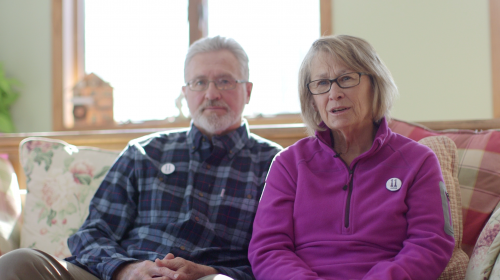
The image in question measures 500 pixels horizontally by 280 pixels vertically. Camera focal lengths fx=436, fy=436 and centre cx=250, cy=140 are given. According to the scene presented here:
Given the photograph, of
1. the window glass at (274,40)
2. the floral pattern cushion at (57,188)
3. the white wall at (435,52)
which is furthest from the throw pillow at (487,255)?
the window glass at (274,40)

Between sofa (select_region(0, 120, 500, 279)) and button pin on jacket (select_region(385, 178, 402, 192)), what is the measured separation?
22cm

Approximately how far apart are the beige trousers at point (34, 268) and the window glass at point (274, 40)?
2068mm

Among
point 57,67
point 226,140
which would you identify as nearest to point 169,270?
point 226,140

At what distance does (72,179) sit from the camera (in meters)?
1.90

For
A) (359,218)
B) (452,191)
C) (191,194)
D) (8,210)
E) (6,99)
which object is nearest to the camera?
(359,218)

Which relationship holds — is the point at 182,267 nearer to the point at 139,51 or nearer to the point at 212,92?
the point at 212,92

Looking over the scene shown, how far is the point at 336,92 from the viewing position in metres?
1.27

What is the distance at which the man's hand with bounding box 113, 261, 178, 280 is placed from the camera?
1.26m

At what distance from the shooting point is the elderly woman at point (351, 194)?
1132mm

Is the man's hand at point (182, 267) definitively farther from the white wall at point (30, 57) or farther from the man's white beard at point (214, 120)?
the white wall at point (30, 57)

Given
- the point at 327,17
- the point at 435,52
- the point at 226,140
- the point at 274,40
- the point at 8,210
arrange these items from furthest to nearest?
the point at 274,40, the point at 327,17, the point at 435,52, the point at 8,210, the point at 226,140

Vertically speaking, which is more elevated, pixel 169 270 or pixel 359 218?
pixel 359 218

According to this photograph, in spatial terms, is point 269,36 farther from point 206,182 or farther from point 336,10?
point 206,182

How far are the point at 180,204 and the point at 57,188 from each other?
668 mm
